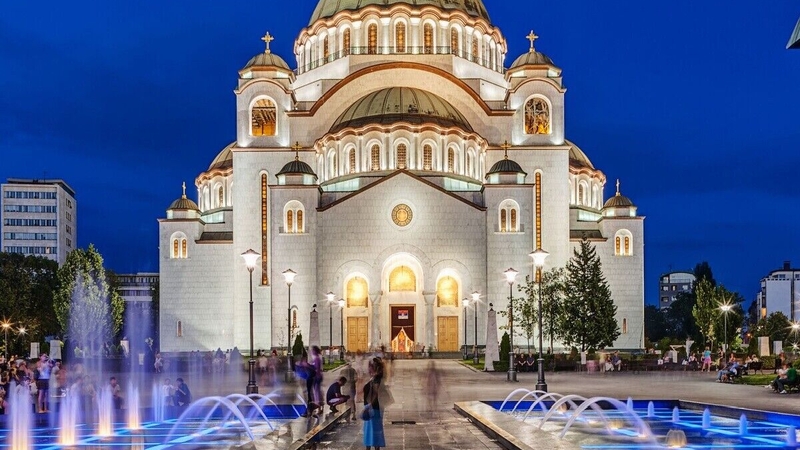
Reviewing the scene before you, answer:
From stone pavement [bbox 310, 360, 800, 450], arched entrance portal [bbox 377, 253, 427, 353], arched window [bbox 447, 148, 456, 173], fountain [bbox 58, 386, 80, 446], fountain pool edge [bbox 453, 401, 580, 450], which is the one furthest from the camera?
arched window [bbox 447, 148, 456, 173]

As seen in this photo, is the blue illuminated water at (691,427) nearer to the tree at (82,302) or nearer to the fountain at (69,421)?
the fountain at (69,421)

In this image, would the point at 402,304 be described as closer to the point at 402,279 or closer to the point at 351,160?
the point at 402,279

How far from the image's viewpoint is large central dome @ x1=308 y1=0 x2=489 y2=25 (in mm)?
58156

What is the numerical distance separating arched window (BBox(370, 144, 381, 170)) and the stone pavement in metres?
14.2

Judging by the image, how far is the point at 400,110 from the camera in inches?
2122

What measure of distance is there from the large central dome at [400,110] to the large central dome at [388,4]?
579 centimetres

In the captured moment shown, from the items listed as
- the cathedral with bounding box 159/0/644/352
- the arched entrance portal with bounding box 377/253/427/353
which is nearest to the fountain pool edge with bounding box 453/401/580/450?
the cathedral with bounding box 159/0/644/352

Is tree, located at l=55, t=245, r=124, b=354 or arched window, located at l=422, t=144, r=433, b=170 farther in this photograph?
tree, located at l=55, t=245, r=124, b=354

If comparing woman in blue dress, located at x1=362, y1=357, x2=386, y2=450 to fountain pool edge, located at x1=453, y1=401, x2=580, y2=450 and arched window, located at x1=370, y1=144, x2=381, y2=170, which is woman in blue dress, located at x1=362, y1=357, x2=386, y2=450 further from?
arched window, located at x1=370, y1=144, x2=381, y2=170

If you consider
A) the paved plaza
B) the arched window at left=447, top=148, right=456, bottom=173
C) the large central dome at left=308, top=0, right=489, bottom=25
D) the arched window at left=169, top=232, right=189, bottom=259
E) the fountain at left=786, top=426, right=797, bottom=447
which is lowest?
the paved plaza

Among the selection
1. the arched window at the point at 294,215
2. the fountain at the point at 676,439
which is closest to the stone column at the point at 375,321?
the arched window at the point at 294,215

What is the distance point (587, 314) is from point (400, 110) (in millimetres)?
15103

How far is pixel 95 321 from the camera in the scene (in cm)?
6222

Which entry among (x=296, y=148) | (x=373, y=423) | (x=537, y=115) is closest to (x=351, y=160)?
(x=296, y=148)
